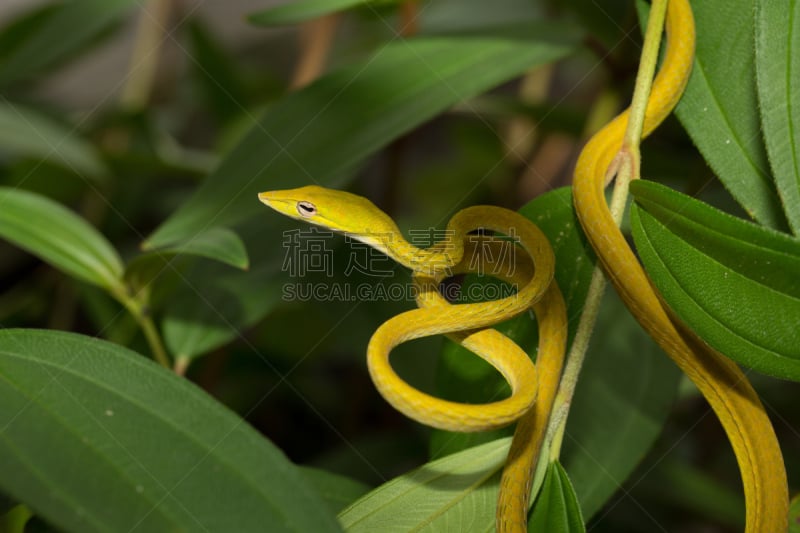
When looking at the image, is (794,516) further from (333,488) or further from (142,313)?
(142,313)

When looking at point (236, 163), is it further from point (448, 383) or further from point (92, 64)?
point (92, 64)

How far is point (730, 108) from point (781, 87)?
0.10 m

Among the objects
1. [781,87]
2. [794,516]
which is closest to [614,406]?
[794,516]

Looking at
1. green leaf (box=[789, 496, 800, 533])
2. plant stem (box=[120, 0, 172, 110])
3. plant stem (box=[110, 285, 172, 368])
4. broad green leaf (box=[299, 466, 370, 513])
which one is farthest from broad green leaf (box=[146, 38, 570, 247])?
plant stem (box=[120, 0, 172, 110])

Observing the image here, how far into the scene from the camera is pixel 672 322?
76 centimetres

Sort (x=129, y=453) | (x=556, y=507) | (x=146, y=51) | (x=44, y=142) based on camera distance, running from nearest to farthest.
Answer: (x=129, y=453)
(x=556, y=507)
(x=44, y=142)
(x=146, y=51)

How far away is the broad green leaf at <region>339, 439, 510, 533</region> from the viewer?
0.73 metres

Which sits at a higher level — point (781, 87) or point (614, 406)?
point (781, 87)

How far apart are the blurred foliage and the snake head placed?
6cm

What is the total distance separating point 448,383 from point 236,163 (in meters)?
0.48

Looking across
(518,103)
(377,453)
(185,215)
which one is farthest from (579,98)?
(185,215)

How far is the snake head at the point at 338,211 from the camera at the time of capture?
0.90 meters

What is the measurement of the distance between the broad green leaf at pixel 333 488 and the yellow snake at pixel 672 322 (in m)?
0.43

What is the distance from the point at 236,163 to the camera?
3.61 feet
